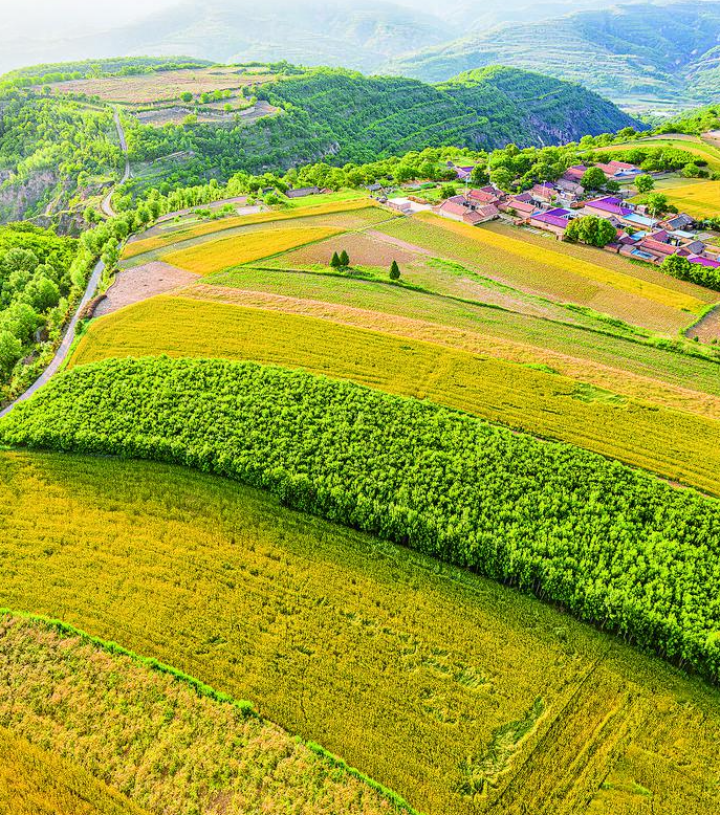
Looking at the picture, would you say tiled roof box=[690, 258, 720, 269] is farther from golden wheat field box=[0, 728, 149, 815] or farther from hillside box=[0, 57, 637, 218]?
hillside box=[0, 57, 637, 218]

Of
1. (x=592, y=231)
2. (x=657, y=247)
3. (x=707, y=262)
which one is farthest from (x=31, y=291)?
(x=707, y=262)

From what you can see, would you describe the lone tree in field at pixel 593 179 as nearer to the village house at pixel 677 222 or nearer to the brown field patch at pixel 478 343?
the village house at pixel 677 222

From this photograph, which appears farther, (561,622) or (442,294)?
(442,294)

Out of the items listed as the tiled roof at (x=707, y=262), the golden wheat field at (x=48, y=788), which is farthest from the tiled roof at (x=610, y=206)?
the golden wheat field at (x=48, y=788)

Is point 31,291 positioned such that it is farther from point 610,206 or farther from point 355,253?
point 610,206

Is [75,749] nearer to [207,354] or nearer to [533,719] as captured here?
[533,719]

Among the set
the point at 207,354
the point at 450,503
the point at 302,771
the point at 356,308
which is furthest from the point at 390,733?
the point at 356,308
